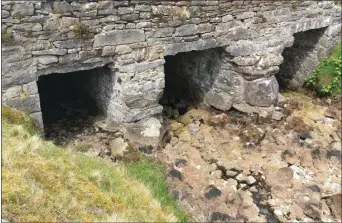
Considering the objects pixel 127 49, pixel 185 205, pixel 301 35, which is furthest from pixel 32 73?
pixel 301 35

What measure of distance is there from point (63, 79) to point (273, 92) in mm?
6459

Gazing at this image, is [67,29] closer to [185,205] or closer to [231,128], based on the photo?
[185,205]

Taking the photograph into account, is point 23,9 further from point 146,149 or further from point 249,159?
point 249,159

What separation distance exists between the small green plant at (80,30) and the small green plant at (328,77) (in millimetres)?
8493

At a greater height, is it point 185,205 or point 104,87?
point 104,87

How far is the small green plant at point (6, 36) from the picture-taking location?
7.08 meters

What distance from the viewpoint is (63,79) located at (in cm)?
1217

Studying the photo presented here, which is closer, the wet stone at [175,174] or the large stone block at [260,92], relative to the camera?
the wet stone at [175,174]

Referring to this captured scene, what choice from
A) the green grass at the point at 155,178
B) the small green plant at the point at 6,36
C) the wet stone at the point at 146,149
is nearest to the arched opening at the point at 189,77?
the wet stone at the point at 146,149

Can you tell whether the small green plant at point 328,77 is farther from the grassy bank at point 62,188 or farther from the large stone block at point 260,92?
the grassy bank at point 62,188

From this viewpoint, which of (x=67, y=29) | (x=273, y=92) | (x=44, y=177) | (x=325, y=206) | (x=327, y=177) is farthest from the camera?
(x=273, y=92)

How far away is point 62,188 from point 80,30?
3611 mm

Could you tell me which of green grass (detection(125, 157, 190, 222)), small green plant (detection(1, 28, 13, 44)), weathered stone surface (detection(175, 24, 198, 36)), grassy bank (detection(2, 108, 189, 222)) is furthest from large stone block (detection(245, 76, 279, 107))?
small green plant (detection(1, 28, 13, 44))

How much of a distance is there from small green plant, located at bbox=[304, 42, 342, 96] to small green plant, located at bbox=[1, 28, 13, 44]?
989cm
